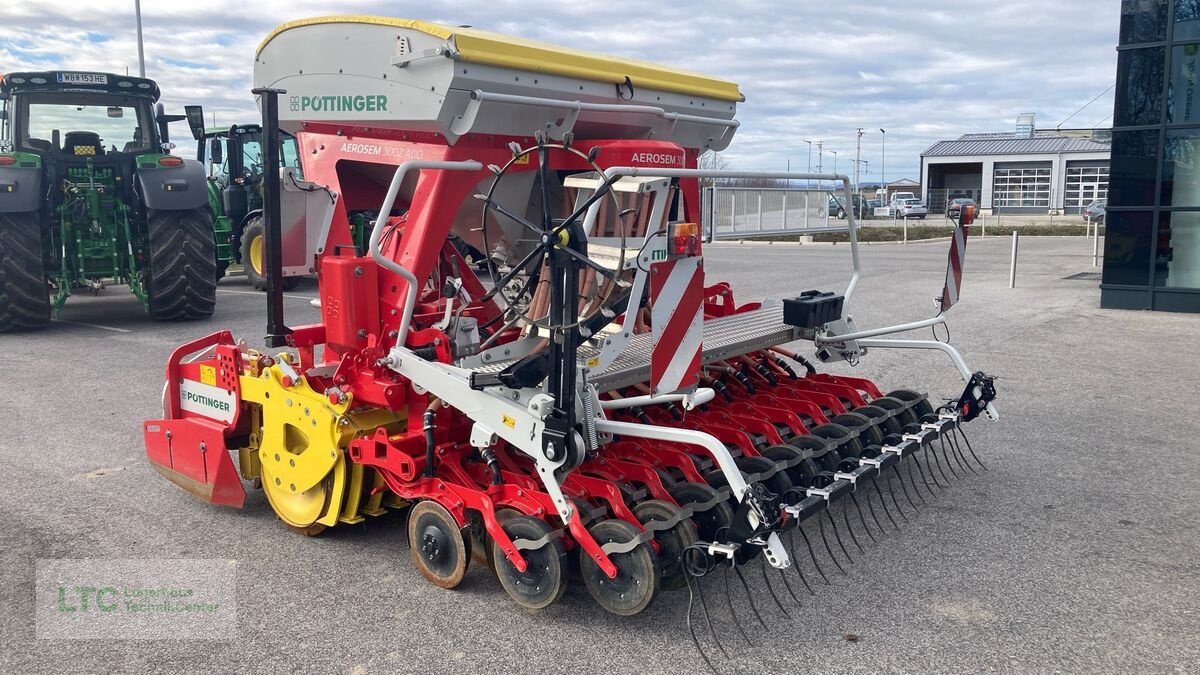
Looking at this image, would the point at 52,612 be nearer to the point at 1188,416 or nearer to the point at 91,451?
the point at 91,451

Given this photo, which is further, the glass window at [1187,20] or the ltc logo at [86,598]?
the glass window at [1187,20]

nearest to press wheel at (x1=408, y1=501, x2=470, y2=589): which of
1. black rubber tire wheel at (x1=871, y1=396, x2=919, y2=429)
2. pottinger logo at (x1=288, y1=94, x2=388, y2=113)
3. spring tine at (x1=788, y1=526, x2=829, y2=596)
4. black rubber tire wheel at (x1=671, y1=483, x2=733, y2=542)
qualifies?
black rubber tire wheel at (x1=671, y1=483, x2=733, y2=542)

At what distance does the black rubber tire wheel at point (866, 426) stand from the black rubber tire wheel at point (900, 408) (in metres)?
0.32

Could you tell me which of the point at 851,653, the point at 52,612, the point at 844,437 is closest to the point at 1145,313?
the point at 844,437

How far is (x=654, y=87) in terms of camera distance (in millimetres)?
4477

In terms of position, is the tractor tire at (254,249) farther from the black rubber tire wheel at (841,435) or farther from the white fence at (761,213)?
the black rubber tire wheel at (841,435)

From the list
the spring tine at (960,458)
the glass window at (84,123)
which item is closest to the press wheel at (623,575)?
the spring tine at (960,458)

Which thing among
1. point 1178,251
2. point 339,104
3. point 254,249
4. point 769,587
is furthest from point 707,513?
point 1178,251

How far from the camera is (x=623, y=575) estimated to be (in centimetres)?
328

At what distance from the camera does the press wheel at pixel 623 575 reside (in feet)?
10.5

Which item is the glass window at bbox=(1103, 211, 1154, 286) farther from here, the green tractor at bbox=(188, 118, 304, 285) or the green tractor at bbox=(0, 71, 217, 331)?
the green tractor at bbox=(0, 71, 217, 331)

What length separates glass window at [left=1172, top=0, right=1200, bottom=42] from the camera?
37.8 ft

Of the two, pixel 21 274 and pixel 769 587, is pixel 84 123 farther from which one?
pixel 769 587

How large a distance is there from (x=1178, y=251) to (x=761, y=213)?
259 inches
